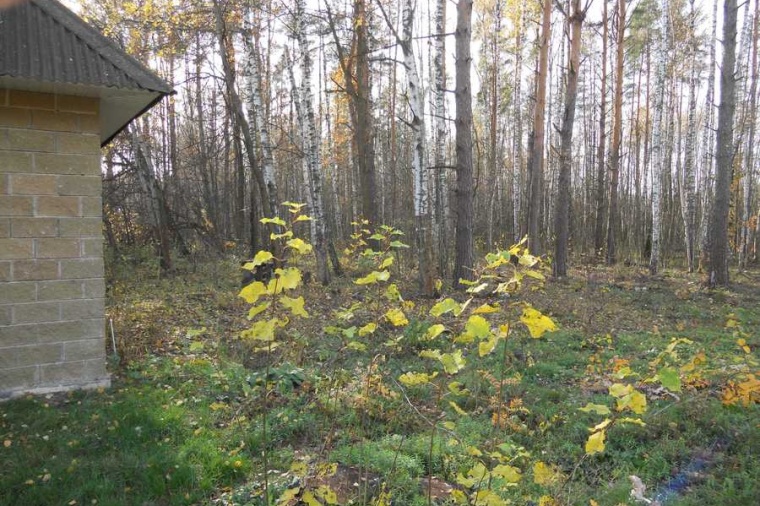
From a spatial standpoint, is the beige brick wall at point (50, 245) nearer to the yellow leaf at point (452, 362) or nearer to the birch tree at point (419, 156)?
the yellow leaf at point (452, 362)

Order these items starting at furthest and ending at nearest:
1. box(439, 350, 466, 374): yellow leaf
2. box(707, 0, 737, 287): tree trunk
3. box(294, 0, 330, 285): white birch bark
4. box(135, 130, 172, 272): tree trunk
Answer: box(135, 130, 172, 272): tree trunk < box(294, 0, 330, 285): white birch bark < box(707, 0, 737, 287): tree trunk < box(439, 350, 466, 374): yellow leaf

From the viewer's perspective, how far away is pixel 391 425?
4199mm

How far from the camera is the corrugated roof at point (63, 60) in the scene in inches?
158

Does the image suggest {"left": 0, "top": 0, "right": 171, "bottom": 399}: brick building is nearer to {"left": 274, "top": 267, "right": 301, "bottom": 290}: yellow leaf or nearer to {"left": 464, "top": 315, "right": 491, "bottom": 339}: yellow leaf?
{"left": 274, "top": 267, "right": 301, "bottom": 290}: yellow leaf

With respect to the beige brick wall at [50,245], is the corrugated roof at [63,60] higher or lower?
higher

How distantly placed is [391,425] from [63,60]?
4.39 metres

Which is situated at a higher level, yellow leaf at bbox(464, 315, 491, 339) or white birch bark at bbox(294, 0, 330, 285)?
white birch bark at bbox(294, 0, 330, 285)

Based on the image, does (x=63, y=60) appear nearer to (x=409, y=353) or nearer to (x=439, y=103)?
(x=409, y=353)

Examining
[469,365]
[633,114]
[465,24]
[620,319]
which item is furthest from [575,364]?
[633,114]

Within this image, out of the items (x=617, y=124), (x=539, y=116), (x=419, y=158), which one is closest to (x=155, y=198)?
(x=419, y=158)

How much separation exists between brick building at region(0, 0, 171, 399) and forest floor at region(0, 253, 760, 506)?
47 centimetres

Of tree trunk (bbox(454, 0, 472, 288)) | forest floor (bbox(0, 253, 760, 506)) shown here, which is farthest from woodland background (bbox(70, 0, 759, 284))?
forest floor (bbox(0, 253, 760, 506))

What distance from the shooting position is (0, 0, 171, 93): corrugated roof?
4000 millimetres

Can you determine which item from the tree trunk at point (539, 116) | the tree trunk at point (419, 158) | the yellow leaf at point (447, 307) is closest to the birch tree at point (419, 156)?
the tree trunk at point (419, 158)
